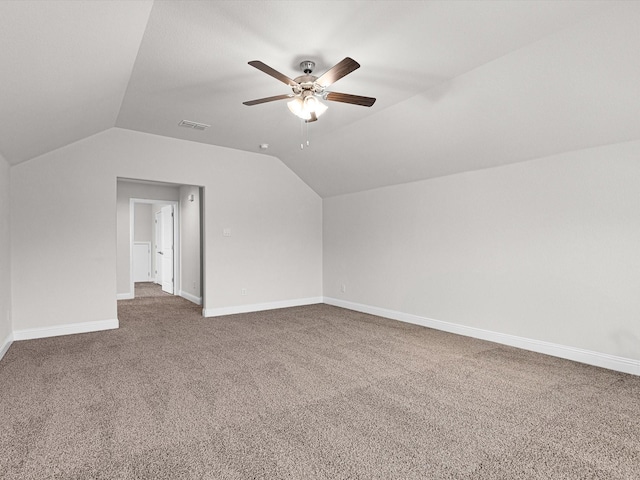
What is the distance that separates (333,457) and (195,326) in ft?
11.7

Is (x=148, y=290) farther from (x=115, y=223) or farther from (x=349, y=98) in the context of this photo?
(x=349, y=98)

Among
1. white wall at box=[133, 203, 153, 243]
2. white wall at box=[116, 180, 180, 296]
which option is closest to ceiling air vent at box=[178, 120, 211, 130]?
white wall at box=[116, 180, 180, 296]

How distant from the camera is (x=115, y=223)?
482 cm

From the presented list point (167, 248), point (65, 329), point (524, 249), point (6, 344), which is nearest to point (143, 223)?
point (167, 248)

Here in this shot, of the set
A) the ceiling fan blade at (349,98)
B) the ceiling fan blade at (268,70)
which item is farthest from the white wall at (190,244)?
the ceiling fan blade at (268,70)

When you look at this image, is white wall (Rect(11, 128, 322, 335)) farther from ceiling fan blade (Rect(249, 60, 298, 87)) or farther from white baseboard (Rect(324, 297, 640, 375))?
ceiling fan blade (Rect(249, 60, 298, 87))

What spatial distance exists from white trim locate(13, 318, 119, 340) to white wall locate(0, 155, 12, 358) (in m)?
0.19

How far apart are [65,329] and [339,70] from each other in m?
4.54

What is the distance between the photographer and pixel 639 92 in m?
2.73

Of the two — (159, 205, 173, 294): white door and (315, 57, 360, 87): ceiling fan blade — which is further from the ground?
(315, 57, 360, 87): ceiling fan blade

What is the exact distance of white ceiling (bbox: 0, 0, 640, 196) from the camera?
2.23 meters

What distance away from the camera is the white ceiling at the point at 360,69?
223cm

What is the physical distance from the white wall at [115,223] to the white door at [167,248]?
125 inches

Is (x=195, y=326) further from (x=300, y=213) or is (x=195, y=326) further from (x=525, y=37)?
(x=525, y=37)
